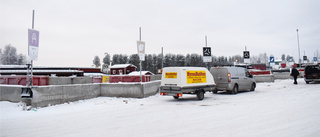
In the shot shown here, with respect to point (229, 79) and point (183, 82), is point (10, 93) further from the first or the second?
point (229, 79)

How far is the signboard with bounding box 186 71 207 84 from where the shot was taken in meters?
12.3

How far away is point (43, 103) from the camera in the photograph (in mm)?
10289

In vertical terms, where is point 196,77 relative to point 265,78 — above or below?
above

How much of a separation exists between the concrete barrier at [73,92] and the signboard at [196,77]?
3231 mm

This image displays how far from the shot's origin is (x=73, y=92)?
1226cm

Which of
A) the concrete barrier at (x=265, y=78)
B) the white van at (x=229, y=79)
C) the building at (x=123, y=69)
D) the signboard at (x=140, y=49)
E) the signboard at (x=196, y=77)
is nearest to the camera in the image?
the signboard at (x=196, y=77)

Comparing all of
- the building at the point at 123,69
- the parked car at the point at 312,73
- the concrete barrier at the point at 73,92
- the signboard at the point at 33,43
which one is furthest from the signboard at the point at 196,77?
the building at the point at 123,69

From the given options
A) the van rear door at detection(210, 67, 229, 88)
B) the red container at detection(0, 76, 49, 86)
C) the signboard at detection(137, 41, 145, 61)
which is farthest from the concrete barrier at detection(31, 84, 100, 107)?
the van rear door at detection(210, 67, 229, 88)

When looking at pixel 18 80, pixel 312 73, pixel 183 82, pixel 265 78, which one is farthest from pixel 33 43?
pixel 265 78

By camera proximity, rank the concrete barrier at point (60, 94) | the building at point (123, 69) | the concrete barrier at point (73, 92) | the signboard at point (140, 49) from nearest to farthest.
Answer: the concrete barrier at point (60, 94), the concrete barrier at point (73, 92), the signboard at point (140, 49), the building at point (123, 69)

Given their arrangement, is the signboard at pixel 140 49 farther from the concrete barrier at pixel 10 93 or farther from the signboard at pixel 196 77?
the concrete barrier at pixel 10 93

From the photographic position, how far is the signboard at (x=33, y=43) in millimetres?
9920

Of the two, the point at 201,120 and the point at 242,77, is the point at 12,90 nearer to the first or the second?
the point at 201,120

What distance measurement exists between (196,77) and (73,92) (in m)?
7.27
